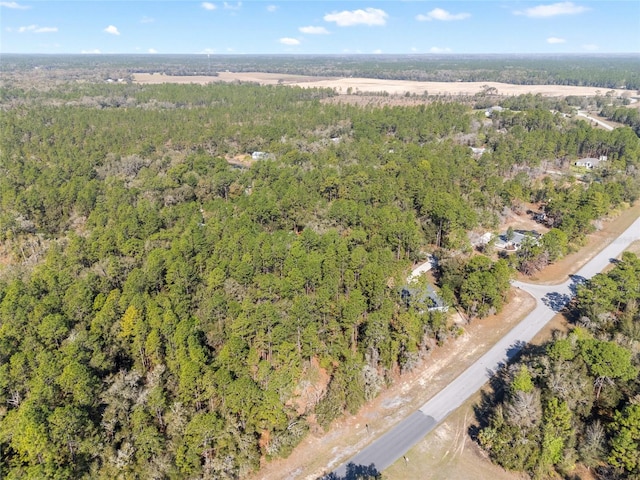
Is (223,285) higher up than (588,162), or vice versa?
(588,162)

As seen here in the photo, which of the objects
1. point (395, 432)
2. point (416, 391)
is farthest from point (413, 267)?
point (395, 432)

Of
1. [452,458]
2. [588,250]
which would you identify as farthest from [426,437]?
[588,250]

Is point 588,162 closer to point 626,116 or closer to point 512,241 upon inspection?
point 512,241

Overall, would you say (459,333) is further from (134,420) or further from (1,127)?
(1,127)

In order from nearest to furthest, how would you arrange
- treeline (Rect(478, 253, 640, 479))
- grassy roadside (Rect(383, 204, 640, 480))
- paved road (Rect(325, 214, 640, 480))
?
1. treeline (Rect(478, 253, 640, 479))
2. grassy roadside (Rect(383, 204, 640, 480))
3. paved road (Rect(325, 214, 640, 480))

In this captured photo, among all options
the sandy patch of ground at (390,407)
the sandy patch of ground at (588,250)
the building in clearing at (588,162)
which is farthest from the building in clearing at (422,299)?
the building in clearing at (588,162)

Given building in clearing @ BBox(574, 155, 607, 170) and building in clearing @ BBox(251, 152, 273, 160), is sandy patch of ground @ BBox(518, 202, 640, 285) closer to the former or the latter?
building in clearing @ BBox(574, 155, 607, 170)

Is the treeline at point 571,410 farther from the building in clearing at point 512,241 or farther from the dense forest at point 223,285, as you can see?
the building in clearing at point 512,241

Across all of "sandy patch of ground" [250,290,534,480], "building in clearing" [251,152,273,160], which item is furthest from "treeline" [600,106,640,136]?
"sandy patch of ground" [250,290,534,480]
